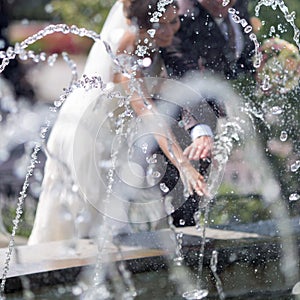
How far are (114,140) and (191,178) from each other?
0.36 m

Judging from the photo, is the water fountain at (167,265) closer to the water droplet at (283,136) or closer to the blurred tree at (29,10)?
the water droplet at (283,136)

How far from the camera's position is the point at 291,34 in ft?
11.8

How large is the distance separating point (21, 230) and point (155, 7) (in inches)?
62.4

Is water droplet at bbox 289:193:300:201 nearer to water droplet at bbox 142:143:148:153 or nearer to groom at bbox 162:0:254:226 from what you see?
groom at bbox 162:0:254:226

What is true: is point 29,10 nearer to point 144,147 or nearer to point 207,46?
point 207,46

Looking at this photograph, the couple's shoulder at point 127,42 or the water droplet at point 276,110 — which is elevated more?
the couple's shoulder at point 127,42

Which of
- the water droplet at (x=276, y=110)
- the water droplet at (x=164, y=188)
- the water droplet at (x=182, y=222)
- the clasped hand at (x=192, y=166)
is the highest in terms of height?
the clasped hand at (x=192, y=166)

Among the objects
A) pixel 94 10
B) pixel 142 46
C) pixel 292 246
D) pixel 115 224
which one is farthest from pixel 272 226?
pixel 94 10

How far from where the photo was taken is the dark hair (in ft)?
9.73

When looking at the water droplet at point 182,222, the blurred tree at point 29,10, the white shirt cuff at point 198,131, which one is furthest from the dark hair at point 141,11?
the blurred tree at point 29,10

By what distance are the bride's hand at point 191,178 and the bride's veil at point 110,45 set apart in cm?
44

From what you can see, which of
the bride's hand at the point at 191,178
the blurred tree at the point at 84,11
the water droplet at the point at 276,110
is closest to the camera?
the bride's hand at the point at 191,178

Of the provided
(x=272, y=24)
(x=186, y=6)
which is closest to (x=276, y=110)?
(x=272, y=24)

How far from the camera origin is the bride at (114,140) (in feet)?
9.53
